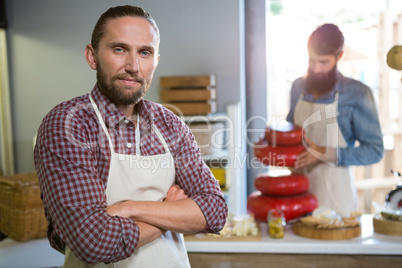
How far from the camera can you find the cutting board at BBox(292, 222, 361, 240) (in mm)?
1375

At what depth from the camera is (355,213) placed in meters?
1.59

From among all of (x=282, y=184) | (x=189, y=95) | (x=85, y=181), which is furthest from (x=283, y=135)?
(x=85, y=181)

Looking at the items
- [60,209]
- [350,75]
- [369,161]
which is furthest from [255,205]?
[60,209]

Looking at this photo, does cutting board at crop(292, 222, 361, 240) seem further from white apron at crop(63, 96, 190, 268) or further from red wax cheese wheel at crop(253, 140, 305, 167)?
white apron at crop(63, 96, 190, 268)

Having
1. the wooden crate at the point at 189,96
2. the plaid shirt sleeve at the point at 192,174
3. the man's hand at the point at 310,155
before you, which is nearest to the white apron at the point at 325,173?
the man's hand at the point at 310,155

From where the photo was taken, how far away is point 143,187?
2.94ft

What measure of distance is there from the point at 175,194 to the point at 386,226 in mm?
886

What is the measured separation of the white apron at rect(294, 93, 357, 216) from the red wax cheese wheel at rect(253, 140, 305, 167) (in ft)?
0.33

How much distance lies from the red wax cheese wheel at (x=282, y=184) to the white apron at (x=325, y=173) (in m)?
0.12

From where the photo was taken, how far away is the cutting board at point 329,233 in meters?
1.38

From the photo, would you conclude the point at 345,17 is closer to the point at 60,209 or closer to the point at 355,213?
the point at 355,213

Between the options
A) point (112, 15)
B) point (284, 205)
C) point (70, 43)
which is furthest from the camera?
point (284, 205)

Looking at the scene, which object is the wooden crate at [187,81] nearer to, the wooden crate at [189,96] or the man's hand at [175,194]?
the wooden crate at [189,96]

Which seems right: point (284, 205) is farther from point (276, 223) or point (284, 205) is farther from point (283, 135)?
point (283, 135)
